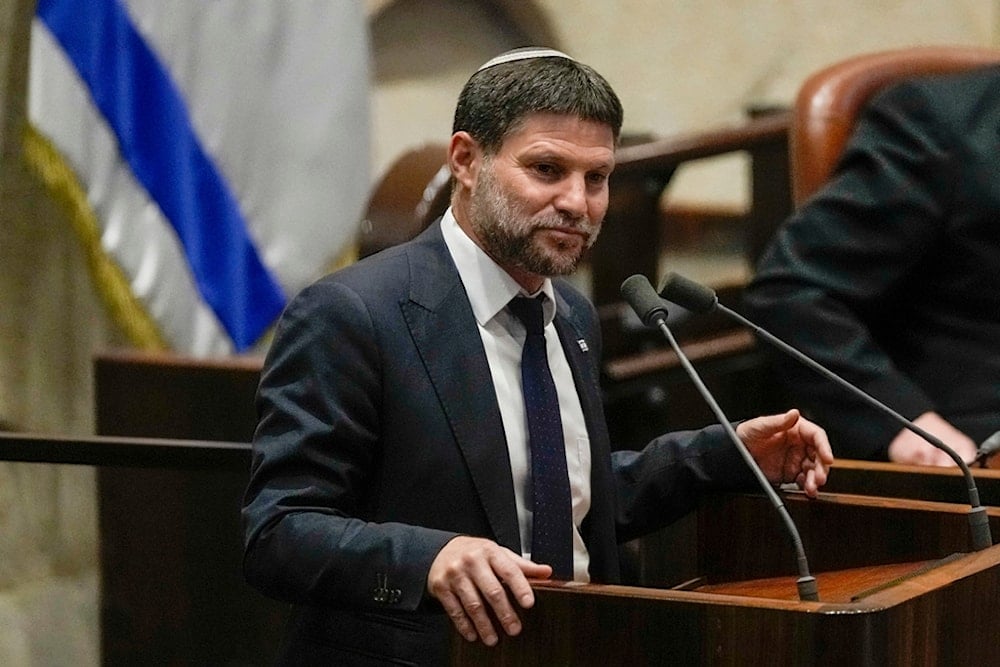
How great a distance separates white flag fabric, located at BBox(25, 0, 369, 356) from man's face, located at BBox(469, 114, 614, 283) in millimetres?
1676

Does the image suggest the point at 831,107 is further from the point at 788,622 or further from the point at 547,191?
the point at 788,622

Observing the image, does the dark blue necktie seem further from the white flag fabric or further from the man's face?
the white flag fabric

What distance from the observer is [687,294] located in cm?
183

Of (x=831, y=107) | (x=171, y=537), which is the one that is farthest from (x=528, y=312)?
(x=171, y=537)

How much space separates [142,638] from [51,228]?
88 centimetres

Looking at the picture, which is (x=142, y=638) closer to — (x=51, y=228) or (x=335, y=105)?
(x=51, y=228)

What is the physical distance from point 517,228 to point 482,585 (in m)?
0.50

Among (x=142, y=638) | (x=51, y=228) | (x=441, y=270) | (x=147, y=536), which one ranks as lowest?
(x=142, y=638)

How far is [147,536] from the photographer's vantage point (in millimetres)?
3346

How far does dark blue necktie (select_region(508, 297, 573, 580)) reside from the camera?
190 cm

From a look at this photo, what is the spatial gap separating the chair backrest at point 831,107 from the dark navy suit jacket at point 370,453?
122 cm

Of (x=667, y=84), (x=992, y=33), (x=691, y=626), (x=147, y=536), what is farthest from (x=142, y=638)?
(x=992, y=33)

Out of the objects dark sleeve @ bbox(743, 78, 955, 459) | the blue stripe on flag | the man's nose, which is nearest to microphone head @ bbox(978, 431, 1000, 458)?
dark sleeve @ bbox(743, 78, 955, 459)

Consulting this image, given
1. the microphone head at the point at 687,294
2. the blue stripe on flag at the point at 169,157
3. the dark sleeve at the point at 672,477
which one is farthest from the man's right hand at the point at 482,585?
the blue stripe on flag at the point at 169,157
